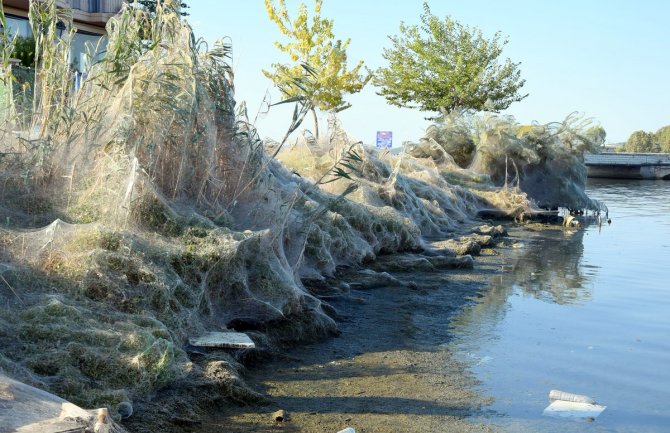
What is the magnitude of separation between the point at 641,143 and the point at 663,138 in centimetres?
310

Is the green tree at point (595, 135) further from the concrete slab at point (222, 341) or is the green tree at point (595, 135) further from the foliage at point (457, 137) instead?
the concrete slab at point (222, 341)

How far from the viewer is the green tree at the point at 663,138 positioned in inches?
4006

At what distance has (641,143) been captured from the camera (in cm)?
10700

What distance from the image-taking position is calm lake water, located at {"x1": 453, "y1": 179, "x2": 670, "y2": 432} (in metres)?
6.07

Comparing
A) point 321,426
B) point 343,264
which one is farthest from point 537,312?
point 321,426

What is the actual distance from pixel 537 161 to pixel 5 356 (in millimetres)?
22594

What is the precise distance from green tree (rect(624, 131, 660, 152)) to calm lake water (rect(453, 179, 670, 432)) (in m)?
96.9

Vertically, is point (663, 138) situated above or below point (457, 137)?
above

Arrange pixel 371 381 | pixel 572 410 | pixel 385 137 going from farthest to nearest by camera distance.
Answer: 1. pixel 385 137
2. pixel 371 381
3. pixel 572 410

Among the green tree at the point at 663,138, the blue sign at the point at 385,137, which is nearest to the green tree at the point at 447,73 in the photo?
the blue sign at the point at 385,137

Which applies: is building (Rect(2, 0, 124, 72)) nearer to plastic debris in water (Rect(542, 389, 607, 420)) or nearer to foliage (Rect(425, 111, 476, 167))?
foliage (Rect(425, 111, 476, 167))

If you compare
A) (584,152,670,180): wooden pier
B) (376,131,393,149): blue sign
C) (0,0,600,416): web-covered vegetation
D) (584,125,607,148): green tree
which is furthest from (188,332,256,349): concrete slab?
(584,152,670,180): wooden pier

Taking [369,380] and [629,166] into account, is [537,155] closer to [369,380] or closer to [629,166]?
[369,380]

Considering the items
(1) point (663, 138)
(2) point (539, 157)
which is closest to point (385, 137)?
(2) point (539, 157)
